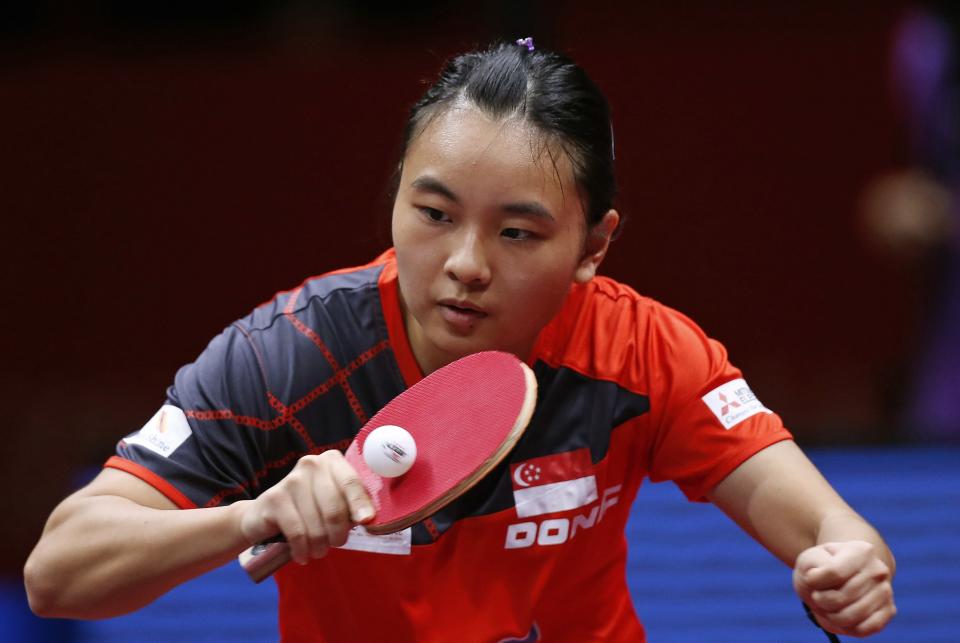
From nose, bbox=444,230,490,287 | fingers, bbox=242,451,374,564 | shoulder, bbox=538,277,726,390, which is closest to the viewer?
fingers, bbox=242,451,374,564

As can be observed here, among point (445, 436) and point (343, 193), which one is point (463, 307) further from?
point (343, 193)

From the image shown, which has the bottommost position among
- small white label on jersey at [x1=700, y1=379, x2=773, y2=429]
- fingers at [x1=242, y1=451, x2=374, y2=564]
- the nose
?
small white label on jersey at [x1=700, y1=379, x2=773, y2=429]

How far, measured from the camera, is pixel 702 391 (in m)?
2.38

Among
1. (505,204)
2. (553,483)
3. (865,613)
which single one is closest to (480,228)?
(505,204)

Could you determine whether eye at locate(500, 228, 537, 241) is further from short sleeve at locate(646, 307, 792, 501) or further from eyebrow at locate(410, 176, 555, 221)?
short sleeve at locate(646, 307, 792, 501)

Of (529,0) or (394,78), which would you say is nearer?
(529,0)

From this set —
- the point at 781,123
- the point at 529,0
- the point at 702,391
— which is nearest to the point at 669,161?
the point at 781,123

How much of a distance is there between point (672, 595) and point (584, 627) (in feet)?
5.48

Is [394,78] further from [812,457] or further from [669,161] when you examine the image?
[812,457]

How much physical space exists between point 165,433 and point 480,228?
1.91ft

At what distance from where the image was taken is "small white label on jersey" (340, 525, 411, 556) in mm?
2287

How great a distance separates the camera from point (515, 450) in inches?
93.4

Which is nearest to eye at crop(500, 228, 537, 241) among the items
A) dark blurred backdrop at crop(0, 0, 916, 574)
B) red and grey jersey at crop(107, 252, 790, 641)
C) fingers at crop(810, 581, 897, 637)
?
red and grey jersey at crop(107, 252, 790, 641)

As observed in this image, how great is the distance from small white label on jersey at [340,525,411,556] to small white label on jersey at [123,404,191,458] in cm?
34
